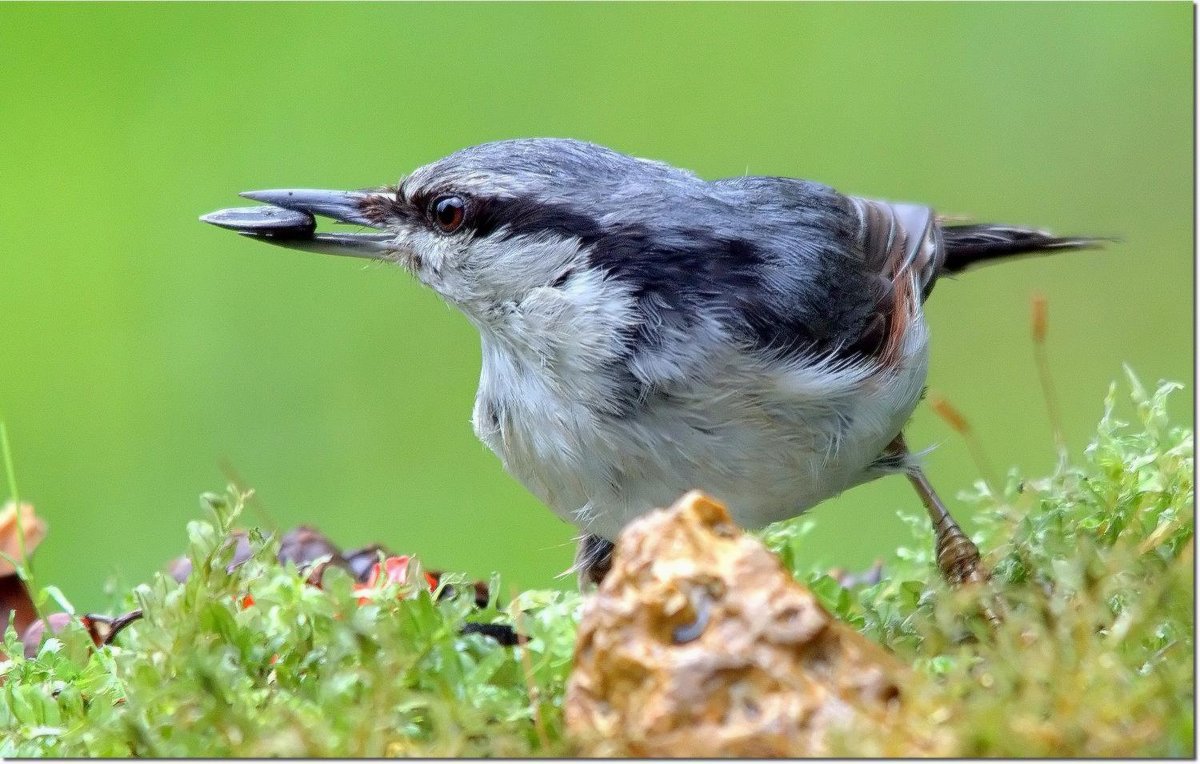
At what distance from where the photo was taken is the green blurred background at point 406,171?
272 inches

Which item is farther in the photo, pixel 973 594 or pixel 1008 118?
pixel 1008 118

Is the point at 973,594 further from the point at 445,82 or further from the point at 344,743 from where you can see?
the point at 445,82

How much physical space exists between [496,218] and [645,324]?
55cm

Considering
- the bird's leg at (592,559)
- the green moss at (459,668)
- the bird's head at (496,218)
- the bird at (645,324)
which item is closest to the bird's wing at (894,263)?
the bird at (645,324)

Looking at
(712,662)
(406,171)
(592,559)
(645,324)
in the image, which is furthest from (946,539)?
(406,171)

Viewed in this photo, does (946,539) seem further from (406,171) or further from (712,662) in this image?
(406,171)

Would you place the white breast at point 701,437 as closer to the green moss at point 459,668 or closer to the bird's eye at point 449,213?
the bird's eye at point 449,213

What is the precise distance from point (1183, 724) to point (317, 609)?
1453 mm

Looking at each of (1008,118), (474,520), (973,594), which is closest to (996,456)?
(1008,118)

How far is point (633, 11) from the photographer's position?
9164mm

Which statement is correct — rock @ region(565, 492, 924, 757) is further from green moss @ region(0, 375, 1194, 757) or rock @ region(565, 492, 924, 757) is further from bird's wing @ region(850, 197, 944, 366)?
bird's wing @ region(850, 197, 944, 366)

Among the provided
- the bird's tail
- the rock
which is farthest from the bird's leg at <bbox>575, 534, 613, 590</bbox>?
the rock

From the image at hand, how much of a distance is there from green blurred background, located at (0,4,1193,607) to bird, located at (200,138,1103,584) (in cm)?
301

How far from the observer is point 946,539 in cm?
353
